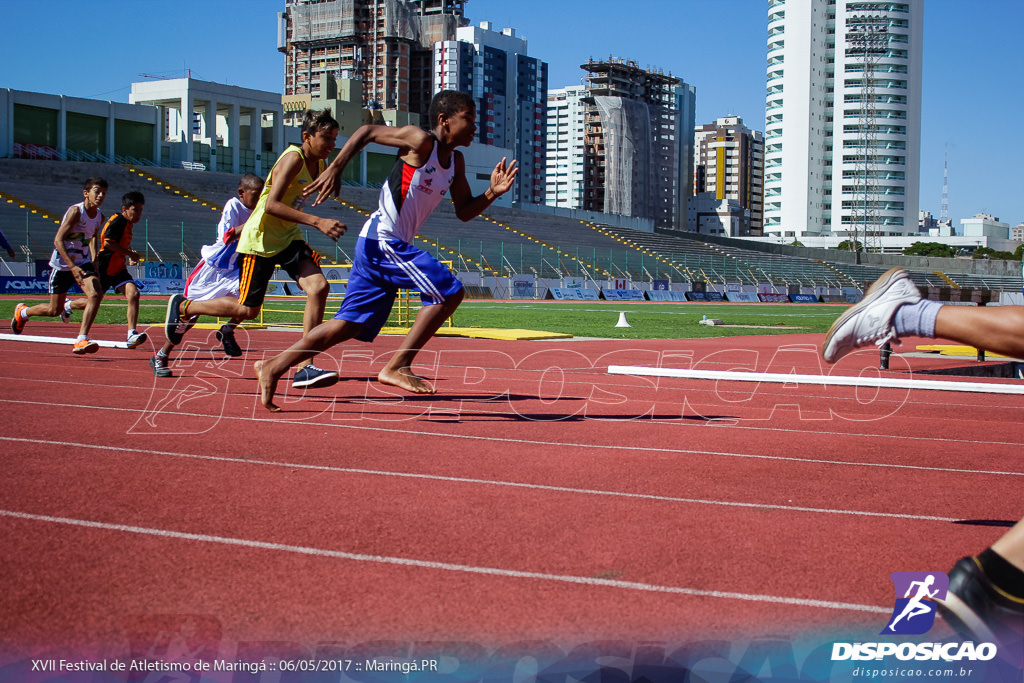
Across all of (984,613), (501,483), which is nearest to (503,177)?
(501,483)

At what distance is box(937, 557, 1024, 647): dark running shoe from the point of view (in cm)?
229

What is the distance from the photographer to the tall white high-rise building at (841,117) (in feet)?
471

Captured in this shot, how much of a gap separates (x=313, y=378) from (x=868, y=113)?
501 feet

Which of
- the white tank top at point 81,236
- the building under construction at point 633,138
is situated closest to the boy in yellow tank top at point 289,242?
the white tank top at point 81,236

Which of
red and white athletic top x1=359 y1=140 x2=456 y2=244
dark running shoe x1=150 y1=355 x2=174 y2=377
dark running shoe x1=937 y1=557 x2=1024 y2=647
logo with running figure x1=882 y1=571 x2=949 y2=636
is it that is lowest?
logo with running figure x1=882 y1=571 x2=949 y2=636

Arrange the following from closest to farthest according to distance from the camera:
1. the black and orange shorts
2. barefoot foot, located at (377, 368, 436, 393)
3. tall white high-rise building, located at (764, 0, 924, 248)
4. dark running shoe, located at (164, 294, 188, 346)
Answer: barefoot foot, located at (377, 368, 436, 393) < the black and orange shorts < dark running shoe, located at (164, 294, 188, 346) < tall white high-rise building, located at (764, 0, 924, 248)

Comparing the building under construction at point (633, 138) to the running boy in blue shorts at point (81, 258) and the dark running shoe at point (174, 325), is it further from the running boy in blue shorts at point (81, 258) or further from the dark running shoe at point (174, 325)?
the dark running shoe at point (174, 325)

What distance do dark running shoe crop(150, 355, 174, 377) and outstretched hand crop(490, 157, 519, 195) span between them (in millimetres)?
3511

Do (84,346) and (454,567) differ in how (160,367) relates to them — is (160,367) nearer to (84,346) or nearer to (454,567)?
(84,346)

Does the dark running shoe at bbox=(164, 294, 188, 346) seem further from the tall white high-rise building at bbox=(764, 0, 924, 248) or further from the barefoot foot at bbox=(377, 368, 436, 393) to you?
the tall white high-rise building at bbox=(764, 0, 924, 248)

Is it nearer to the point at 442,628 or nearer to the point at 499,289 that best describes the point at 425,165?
the point at 442,628

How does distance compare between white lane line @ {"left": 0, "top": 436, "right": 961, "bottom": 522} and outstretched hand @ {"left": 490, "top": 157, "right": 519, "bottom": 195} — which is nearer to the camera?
white lane line @ {"left": 0, "top": 436, "right": 961, "bottom": 522}

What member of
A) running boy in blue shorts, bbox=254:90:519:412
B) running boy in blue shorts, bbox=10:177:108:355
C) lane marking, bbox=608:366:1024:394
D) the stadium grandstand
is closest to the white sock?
running boy in blue shorts, bbox=254:90:519:412

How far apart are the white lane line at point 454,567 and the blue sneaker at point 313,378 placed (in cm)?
308
